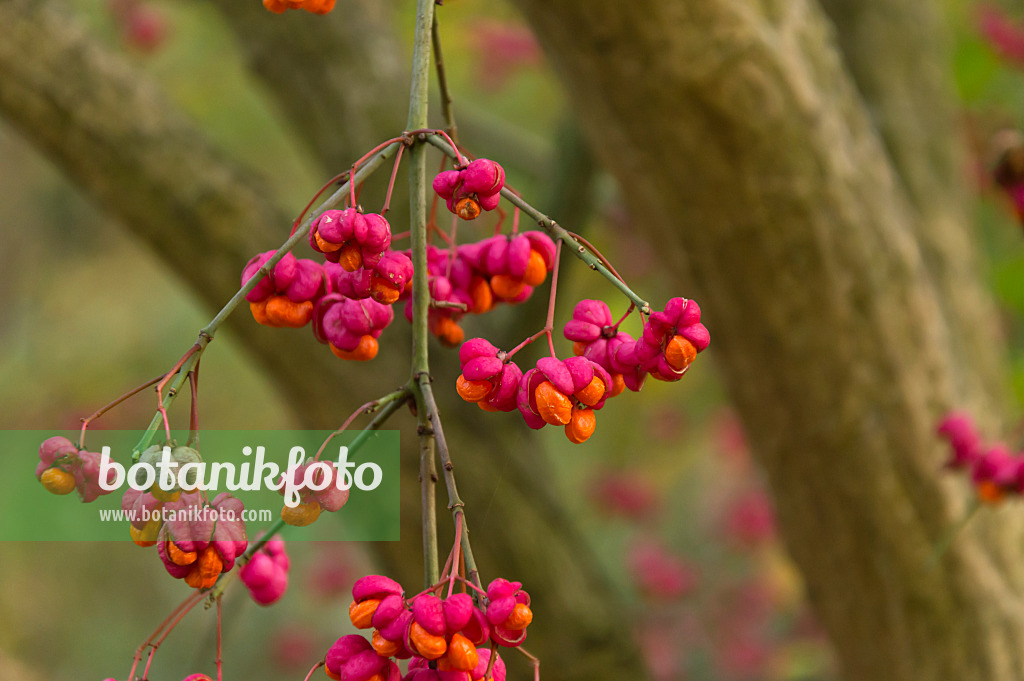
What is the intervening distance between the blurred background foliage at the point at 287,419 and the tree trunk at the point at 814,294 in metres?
1.07

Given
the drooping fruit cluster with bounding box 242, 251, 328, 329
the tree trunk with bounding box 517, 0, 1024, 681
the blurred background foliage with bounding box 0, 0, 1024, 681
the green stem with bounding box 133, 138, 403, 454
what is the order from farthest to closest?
the blurred background foliage with bounding box 0, 0, 1024, 681, the tree trunk with bounding box 517, 0, 1024, 681, the drooping fruit cluster with bounding box 242, 251, 328, 329, the green stem with bounding box 133, 138, 403, 454

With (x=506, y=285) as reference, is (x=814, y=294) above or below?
above

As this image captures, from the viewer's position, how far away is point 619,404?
280 centimetres

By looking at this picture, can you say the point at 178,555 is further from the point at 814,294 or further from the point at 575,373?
the point at 814,294

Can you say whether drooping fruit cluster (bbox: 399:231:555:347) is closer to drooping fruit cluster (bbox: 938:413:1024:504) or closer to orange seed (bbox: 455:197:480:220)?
orange seed (bbox: 455:197:480:220)

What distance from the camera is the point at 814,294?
3.27ft

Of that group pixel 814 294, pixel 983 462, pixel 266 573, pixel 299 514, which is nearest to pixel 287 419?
pixel 814 294

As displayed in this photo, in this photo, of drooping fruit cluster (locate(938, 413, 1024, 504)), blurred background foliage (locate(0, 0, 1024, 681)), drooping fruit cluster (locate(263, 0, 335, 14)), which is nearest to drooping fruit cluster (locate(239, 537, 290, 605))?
drooping fruit cluster (locate(263, 0, 335, 14))

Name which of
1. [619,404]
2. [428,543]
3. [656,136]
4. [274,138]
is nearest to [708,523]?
[619,404]

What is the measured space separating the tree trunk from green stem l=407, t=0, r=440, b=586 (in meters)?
0.48

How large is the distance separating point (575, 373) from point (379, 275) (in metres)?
0.10

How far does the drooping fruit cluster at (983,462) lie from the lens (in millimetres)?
912

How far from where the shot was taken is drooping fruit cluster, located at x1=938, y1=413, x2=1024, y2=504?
912 millimetres

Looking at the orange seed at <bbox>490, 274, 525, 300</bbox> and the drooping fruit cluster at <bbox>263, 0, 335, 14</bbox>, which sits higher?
the drooping fruit cluster at <bbox>263, 0, 335, 14</bbox>
